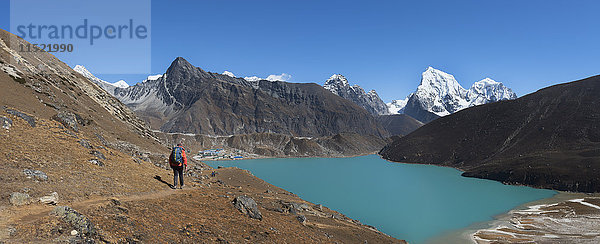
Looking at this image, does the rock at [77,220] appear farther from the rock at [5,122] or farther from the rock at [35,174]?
the rock at [5,122]

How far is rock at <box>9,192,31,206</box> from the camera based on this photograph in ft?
30.6

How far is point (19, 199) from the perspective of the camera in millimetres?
9453

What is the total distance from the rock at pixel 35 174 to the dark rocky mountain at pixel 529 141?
118m

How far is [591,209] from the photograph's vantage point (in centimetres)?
5894

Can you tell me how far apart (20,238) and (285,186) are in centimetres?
8201

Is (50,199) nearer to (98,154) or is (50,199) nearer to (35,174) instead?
(35,174)

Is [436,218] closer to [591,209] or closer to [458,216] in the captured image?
[458,216]

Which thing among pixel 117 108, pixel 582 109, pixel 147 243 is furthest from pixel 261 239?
pixel 582 109

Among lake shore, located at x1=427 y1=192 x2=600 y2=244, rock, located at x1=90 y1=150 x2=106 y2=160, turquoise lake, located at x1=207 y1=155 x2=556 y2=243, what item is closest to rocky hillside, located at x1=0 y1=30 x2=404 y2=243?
rock, located at x1=90 y1=150 x2=106 y2=160

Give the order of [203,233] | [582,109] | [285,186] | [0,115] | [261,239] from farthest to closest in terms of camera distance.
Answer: [582,109]
[285,186]
[0,115]
[261,239]
[203,233]

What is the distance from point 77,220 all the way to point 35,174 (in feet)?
18.9

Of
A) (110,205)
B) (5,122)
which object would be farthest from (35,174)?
(5,122)

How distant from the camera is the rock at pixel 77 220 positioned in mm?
8406

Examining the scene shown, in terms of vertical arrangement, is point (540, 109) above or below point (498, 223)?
above
